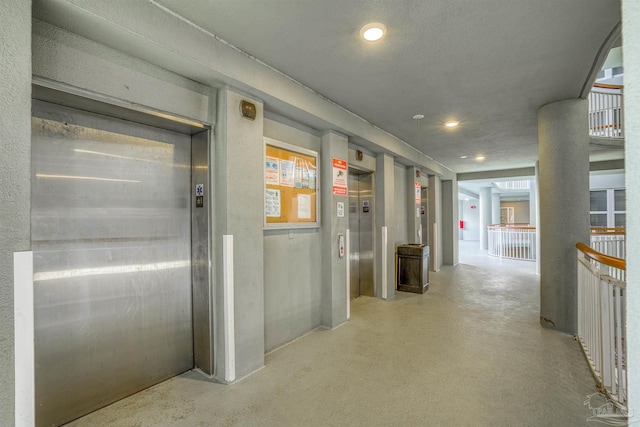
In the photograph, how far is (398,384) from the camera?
92.6 inches

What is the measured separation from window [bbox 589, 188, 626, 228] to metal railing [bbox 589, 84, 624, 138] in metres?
5.08

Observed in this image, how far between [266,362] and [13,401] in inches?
71.4

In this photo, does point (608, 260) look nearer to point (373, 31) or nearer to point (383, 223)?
point (373, 31)

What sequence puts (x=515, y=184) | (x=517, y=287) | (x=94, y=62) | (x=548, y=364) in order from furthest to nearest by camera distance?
(x=515, y=184) → (x=517, y=287) → (x=548, y=364) → (x=94, y=62)

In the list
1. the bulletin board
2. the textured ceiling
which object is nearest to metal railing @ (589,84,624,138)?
→ the textured ceiling

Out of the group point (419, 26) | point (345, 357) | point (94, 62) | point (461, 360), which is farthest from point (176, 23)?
point (461, 360)

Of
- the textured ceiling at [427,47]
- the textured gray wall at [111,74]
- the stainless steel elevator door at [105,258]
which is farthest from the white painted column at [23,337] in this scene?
the textured ceiling at [427,47]

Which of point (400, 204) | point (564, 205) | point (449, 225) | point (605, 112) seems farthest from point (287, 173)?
point (605, 112)

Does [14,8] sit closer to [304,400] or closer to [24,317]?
[24,317]

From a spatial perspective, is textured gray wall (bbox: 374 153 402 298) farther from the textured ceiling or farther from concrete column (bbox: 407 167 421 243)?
concrete column (bbox: 407 167 421 243)

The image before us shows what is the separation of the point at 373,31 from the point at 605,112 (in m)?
6.93

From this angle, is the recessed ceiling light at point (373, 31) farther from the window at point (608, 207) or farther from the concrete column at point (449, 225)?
the window at point (608, 207)

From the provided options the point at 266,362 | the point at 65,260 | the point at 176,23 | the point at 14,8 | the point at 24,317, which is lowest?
the point at 266,362

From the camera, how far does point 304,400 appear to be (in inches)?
84.9
